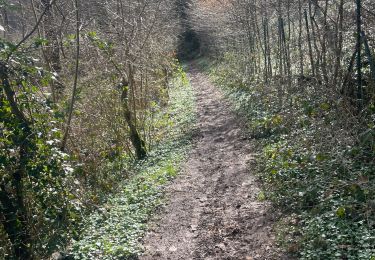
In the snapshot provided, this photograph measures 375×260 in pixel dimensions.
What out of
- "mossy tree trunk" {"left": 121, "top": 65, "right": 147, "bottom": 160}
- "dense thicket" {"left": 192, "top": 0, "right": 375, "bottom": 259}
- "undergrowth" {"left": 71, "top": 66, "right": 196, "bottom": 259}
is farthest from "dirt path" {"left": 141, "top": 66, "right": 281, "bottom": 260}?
"mossy tree trunk" {"left": 121, "top": 65, "right": 147, "bottom": 160}

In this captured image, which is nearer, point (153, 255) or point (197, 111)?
point (153, 255)

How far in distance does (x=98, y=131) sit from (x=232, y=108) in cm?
528

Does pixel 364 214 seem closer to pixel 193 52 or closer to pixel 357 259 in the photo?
pixel 357 259

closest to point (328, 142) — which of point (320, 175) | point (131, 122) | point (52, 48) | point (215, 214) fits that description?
point (320, 175)

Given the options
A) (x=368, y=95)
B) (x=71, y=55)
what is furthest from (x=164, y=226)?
(x=71, y=55)

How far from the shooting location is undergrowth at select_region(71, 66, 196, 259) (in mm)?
5727

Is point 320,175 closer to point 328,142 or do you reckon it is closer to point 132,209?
point 328,142

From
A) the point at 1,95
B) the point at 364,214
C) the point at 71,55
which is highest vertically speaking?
the point at 71,55

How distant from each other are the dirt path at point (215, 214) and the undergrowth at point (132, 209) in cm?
24

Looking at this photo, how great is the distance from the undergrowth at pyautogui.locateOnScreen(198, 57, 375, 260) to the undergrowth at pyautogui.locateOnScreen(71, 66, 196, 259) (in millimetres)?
2022

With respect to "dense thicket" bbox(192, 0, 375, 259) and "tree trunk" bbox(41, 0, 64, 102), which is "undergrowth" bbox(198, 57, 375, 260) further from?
"tree trunk" bbox(41, 0, 64, 102)

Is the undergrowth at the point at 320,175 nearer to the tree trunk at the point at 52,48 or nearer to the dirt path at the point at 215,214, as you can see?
the dirt path at the point at 215,214

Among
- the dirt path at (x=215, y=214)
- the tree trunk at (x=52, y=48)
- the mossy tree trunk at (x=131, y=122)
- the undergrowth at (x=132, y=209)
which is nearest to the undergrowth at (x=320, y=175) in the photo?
the dirt path at (x=215, y=214)

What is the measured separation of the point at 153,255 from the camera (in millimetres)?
5613
